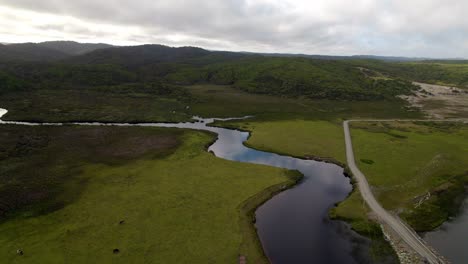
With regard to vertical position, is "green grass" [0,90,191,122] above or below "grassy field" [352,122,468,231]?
above

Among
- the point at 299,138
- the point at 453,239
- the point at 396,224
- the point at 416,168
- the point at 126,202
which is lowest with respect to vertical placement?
the point at 453,239

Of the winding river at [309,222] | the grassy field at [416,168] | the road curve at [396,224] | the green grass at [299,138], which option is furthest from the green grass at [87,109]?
the road curve at [396,224]

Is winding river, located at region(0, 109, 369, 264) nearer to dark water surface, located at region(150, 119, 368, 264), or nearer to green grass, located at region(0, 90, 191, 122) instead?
dark water surface, located at region(150, 119, 368, 264)

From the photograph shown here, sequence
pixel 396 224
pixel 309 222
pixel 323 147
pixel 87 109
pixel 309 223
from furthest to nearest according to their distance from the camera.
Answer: pixel 87 109, pixel 323 147, pixel 309 222, pixel 309 223, pixel 396 224

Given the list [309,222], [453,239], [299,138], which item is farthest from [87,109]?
[453,239]

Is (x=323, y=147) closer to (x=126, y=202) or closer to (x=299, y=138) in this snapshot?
(x=299, y=138)

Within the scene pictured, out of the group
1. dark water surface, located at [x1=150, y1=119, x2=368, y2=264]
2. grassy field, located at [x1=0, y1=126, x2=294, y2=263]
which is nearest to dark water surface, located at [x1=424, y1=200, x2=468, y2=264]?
dark water surface, located at [x1=150, y1=119, x2=368, y2=264]
